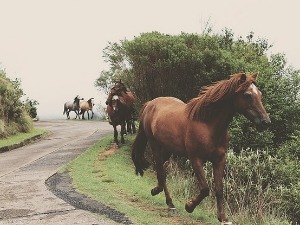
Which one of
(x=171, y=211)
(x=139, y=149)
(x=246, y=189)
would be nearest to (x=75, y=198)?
(x=139, y=149)

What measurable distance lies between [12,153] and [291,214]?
1061 centimetres

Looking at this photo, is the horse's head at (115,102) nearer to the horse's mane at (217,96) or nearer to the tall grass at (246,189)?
the tall grass at (246,189)

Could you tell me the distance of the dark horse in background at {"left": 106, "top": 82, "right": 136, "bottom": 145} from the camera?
15891mm

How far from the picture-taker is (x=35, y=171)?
1167 cm

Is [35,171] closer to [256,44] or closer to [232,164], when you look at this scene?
[232,164]

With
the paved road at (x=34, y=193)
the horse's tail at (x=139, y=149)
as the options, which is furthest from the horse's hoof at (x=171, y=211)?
the horse's tail at (x=139, y=149)

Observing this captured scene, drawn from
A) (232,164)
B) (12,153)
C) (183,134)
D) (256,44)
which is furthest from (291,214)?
(256,44)

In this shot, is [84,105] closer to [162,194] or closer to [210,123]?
[162,194]

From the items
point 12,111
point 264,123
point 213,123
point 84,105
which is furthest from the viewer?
point 84,105

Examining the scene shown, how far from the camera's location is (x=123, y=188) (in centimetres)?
925

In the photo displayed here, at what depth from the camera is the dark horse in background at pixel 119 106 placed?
52.1 ft

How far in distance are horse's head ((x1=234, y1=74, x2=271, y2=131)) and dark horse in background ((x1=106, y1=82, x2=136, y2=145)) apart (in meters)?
9.96

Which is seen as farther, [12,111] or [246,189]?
[12,111]

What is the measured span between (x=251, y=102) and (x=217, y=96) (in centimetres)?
55
